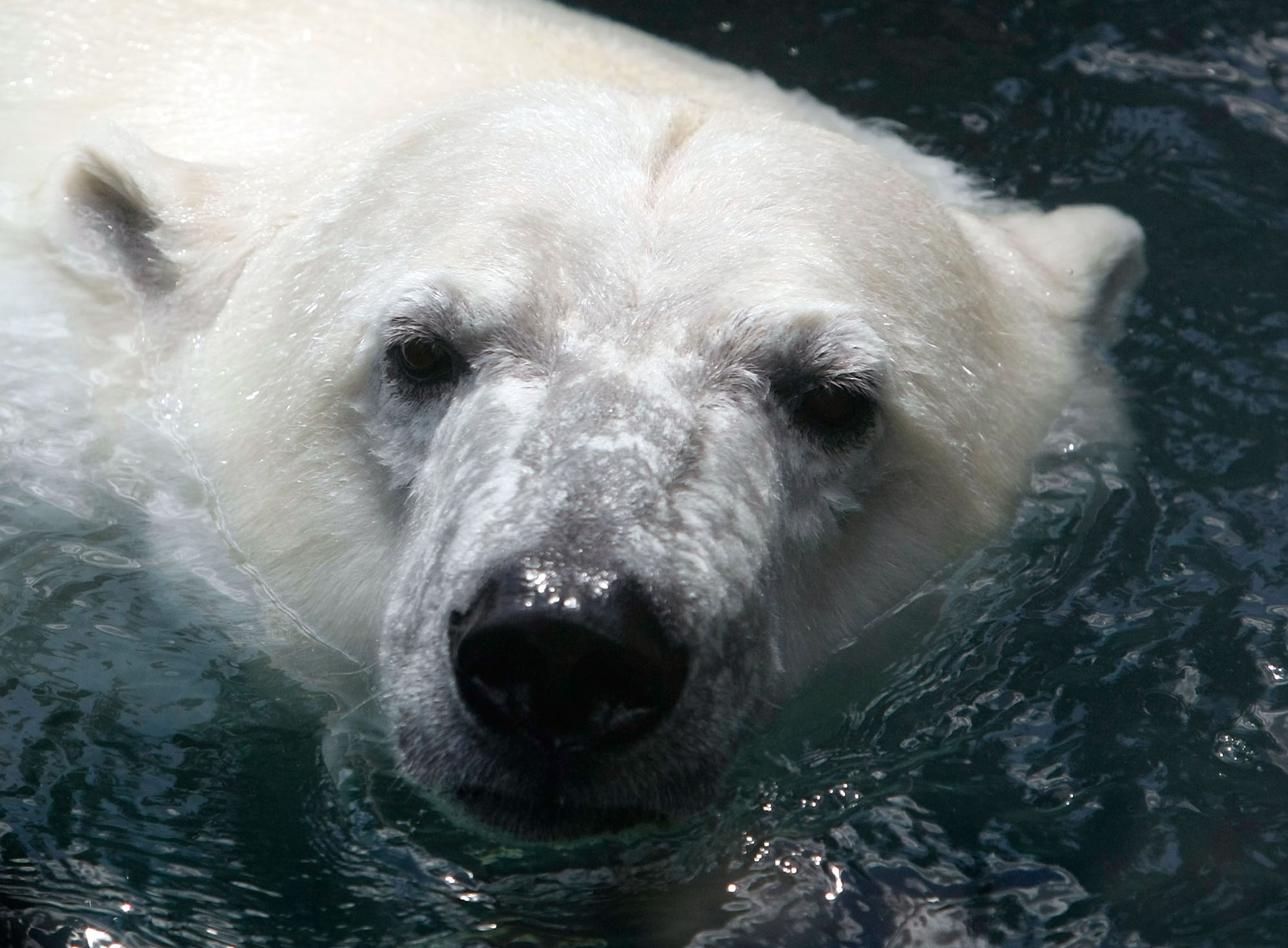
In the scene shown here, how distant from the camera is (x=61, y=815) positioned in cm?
271

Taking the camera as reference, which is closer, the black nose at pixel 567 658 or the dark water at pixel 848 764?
the black nose at pixel 567 658

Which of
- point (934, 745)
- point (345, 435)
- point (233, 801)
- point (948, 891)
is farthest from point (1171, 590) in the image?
point (233, 801)

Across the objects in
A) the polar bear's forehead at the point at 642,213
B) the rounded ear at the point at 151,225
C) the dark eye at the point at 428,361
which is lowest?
the rounded ear at the point at 151,225

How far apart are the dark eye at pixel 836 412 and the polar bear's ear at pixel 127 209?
5.13 feet

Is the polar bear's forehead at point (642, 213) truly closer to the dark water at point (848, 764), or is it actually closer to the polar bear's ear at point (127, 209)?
the polar bear's ear at point (127, 209)

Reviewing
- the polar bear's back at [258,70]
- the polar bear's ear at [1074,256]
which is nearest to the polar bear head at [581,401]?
the polar bear's ear at [1074,256]

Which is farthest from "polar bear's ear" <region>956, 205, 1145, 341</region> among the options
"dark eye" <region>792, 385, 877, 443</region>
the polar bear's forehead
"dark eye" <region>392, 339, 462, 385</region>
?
"dark eye" <region>392, 339, 462, 385</region>

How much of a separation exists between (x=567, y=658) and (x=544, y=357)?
762 mm

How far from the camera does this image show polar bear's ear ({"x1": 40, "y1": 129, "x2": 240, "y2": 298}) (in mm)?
3457

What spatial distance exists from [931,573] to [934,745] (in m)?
0.37

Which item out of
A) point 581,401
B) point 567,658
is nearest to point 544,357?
point 581,401

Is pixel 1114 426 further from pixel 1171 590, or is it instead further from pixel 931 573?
pixel 931 573

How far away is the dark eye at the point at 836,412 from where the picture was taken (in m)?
A: 2.83

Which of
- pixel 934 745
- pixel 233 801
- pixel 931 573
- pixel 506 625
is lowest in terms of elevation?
pixel 233 801
